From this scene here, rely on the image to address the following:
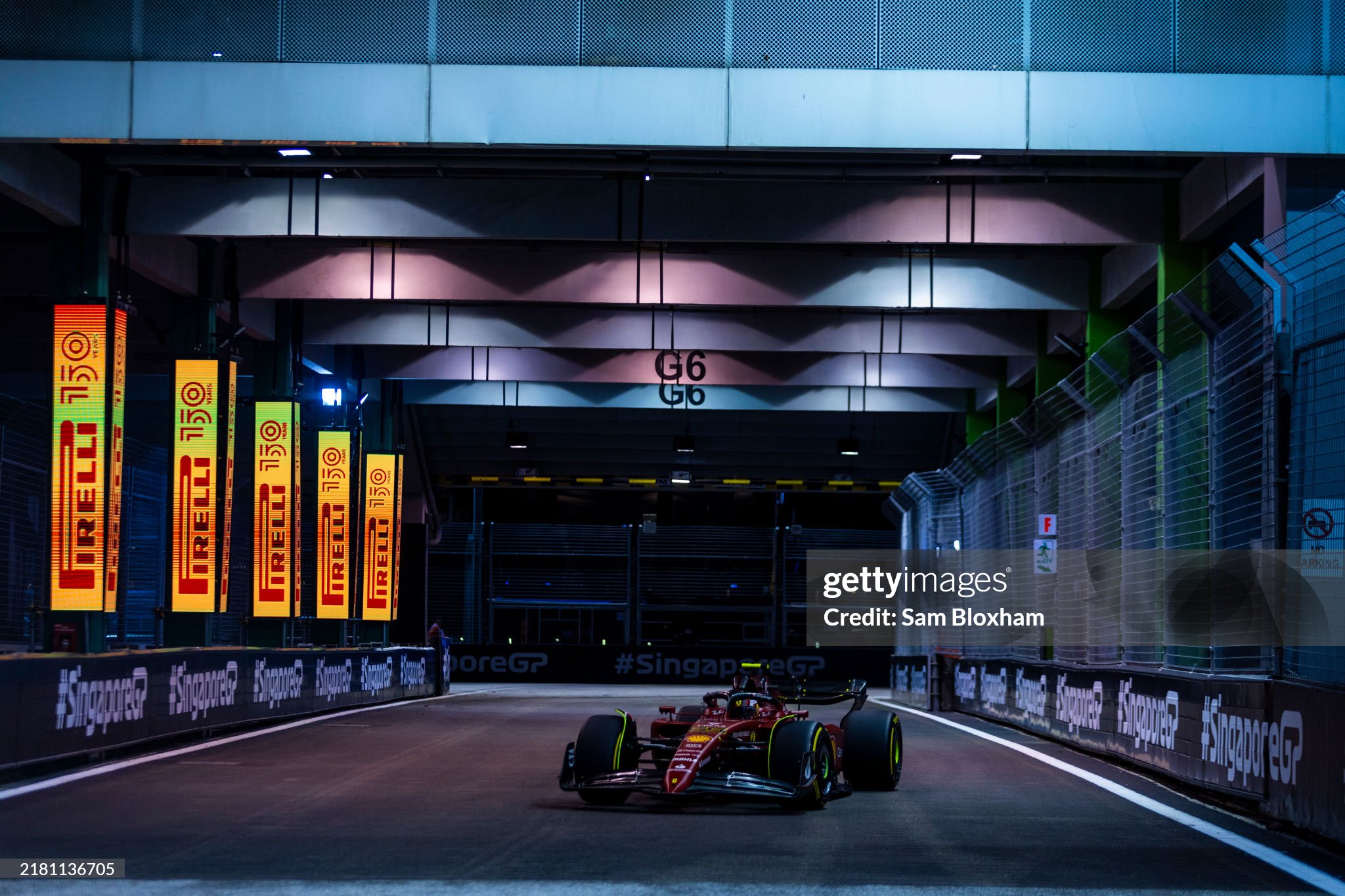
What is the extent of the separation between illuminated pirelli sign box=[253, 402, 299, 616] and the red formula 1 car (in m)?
13.2

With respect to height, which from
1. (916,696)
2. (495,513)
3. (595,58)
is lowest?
(916,696)

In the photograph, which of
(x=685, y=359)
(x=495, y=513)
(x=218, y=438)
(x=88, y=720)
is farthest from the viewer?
(x=495, y=513)

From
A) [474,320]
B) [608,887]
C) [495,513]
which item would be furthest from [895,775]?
[495,513]

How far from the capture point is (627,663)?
135 ft

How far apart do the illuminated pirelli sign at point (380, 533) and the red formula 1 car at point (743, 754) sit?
1790 centimetres

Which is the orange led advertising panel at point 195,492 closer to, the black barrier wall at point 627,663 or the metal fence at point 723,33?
the metal fence at point 723,33

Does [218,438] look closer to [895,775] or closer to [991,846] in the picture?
[895,775]

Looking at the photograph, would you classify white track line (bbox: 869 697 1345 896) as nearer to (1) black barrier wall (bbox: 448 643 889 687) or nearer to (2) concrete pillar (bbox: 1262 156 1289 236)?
(2) concrete pillar (bbox: 1262 156 1289 236)

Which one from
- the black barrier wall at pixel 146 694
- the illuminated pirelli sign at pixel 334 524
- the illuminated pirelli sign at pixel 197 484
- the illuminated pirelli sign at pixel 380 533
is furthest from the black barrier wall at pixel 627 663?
the illuminated pirelli sign at pixel 197 484

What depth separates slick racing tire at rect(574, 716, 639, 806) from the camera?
991 cm

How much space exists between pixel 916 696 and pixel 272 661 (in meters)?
12.4

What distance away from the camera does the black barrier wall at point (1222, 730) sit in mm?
8359

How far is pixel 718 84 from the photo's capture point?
15.2m

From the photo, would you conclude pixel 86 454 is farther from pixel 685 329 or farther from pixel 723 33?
pixel 685 329
